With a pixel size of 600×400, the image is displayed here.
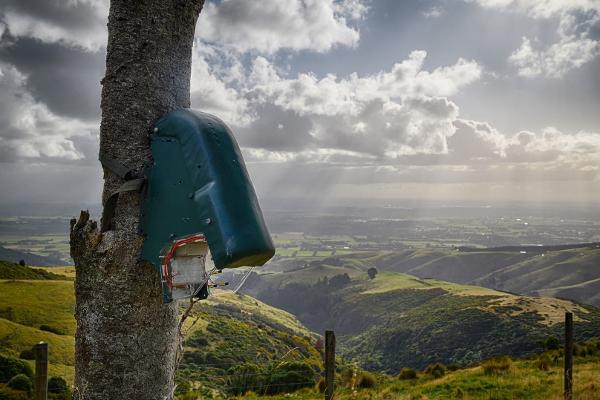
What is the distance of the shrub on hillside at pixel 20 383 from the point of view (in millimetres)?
15887

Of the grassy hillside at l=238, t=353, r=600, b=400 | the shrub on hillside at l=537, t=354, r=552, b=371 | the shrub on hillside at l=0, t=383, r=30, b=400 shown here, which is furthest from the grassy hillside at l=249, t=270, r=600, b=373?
the shrub on hillside at l=0, t=383, r=30, b=400

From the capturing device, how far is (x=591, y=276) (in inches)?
7180

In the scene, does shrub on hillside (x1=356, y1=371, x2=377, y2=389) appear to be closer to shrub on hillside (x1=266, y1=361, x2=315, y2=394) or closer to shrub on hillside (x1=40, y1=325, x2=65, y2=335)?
→ shrub on hillside (x1=266, y1=361, x2=315, y2=394)

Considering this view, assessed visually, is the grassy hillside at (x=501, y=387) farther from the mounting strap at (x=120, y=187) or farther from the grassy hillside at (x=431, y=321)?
the grassy hillside at (x=431, y=321)

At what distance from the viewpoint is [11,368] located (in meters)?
17.8

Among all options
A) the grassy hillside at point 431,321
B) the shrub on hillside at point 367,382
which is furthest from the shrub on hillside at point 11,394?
the grassy hillside at point 431,321

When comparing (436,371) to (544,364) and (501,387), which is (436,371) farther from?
(501,387)

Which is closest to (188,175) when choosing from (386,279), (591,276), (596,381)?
(596,381)

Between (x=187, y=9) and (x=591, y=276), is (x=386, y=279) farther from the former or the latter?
(x=187, y=9)

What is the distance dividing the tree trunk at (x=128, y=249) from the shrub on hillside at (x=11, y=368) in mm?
19421

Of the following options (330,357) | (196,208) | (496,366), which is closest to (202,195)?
(196,208)

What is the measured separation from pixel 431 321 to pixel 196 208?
102 meters

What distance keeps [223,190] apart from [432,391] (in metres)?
13.3

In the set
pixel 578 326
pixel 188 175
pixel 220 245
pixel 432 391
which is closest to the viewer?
pixel 220 245
